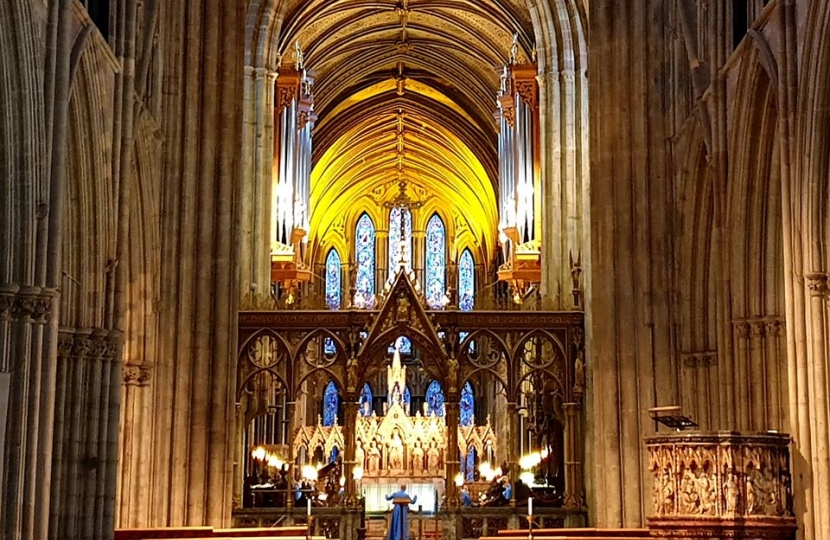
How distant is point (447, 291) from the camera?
25.2 meters

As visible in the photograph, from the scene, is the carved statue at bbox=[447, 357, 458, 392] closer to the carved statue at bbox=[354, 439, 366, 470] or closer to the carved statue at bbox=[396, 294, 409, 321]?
the carved statue at bbox=[396, 294, 409, 321]

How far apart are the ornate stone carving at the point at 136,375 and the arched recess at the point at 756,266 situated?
28.9ft

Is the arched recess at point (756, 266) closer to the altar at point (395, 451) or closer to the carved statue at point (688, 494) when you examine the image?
the carved statue at point (688, 494)

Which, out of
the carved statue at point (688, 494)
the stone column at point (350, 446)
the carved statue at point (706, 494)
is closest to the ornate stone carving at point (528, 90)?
the stone column at point (350, 446)

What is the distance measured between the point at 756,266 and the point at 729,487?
13.9 ft

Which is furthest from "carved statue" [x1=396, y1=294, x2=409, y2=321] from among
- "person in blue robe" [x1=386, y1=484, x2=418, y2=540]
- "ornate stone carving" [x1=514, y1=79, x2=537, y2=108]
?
"ornate stone carving" [x1=514, y1=79, x2=537, y2=108]

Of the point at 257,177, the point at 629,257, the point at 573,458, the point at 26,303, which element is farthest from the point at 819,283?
the point at 257,177

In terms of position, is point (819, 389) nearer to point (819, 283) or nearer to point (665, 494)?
point (819, 283)

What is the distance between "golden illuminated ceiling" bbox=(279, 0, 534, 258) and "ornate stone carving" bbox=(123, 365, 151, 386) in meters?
13.8

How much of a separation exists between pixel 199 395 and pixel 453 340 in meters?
4.69

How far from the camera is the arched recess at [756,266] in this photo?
16.1 meters

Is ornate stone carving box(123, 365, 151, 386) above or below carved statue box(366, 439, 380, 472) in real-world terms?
above

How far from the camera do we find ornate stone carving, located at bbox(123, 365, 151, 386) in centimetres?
1938

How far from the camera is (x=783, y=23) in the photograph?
14.4 m
